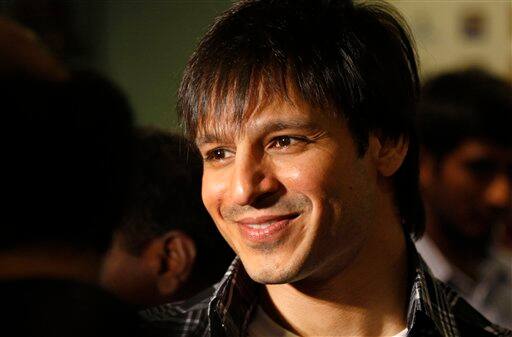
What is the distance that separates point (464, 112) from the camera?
306 centimetres

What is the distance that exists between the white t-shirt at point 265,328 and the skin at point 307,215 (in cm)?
1

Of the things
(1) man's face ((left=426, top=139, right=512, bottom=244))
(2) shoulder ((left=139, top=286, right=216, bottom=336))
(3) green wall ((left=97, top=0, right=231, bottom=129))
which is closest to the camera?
(2) shoulder ((left=139, top=286, right=216, bottom=336))

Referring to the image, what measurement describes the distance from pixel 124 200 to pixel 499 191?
6.67ft

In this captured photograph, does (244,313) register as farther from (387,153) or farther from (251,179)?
(387,153)

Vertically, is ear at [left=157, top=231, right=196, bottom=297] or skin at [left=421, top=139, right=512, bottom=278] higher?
ear at [left=157, top=231, right=196, bottom=297]

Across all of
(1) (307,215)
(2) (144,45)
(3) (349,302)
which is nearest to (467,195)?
(2) (144,45)

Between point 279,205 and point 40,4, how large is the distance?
1959 mm

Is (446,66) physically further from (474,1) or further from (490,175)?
(490,175)

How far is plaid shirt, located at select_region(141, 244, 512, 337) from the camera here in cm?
158

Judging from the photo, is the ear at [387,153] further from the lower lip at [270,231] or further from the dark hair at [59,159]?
the dark hair at [59,159]

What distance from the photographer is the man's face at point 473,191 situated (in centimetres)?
293

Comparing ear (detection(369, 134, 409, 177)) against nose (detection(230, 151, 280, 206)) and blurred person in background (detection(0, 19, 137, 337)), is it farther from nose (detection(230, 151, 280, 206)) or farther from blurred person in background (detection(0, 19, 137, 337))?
blurred person in background (detection(0, 19, 137, 337))

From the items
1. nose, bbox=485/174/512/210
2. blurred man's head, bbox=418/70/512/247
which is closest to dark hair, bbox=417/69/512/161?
blurred man's head, bbox=418/70/512/247

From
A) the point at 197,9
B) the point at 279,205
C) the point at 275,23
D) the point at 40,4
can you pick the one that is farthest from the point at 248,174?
the point at 40,4
